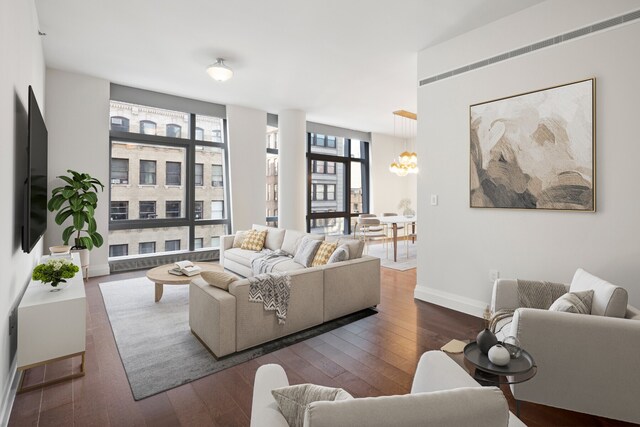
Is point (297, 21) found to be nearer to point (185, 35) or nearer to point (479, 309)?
point (185, 35)

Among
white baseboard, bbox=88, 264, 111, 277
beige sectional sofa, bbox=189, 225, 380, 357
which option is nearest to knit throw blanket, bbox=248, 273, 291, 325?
beige sectional sofa, bbox=189, 225, 380, 357

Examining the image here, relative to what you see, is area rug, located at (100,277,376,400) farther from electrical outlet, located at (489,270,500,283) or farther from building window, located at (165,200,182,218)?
building window, located at (165,200,182,218)

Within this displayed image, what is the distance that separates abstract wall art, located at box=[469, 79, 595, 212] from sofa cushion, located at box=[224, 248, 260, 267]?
9.83 feet

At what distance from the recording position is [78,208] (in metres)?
4.43

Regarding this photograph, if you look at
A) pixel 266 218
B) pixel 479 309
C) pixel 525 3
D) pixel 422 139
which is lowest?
pixel 479 309

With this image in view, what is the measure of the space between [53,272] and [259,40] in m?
3.05

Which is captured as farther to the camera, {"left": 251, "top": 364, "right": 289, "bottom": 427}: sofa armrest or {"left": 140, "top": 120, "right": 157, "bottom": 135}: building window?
{"left": 140, "top": 120, "right": 157, "bottom": 135}: building window

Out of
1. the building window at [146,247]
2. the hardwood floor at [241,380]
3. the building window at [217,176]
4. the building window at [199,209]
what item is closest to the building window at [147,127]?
the building window at [217,176]

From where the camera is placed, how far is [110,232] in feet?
17.7

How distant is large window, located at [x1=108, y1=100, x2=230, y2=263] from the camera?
5473 millimetres

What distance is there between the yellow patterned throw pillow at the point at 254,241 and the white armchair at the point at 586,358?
3.83 meters

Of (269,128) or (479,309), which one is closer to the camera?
(479,309)

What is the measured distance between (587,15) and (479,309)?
111 inches

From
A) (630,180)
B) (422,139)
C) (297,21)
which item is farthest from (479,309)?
(297,21)
